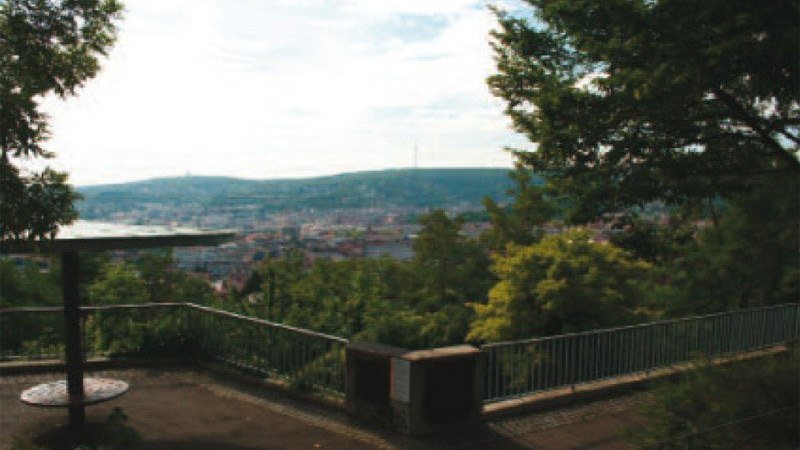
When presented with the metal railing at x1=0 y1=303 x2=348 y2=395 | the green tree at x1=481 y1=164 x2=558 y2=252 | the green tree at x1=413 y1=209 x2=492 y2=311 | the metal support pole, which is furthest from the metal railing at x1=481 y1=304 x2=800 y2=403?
the green tree at x1=413 y1=209 x2=492 y2=311

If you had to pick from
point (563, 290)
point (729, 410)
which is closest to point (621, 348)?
point (563, 290)

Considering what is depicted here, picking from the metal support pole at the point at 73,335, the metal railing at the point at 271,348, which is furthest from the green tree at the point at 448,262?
the metal support pole at the point at 73,335

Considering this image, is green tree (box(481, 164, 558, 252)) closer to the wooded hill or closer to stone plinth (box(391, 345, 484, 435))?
stone plinth (box(391, 345, 484, 435))

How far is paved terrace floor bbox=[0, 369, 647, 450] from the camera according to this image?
7652 millimetres

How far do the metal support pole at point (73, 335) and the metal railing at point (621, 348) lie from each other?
17.3ft

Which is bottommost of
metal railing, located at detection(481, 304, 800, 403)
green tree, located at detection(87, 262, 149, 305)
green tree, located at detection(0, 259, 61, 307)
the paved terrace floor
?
green tree, located at detection(0, 259, 61, 307)

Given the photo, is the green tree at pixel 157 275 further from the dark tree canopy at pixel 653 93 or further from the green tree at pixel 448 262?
the dark tree canopy at pixel 653 93

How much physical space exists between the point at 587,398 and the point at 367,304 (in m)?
8.77

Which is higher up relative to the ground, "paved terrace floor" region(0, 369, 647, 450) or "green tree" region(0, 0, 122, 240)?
"green tree" region(0, 0, 122, 240)

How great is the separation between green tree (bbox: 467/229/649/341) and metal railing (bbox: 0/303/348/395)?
18.9ft

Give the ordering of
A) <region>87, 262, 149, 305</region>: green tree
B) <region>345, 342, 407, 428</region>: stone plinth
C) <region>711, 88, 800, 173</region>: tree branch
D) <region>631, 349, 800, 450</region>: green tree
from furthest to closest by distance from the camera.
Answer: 1. <region>87, 262, 149, 305</region>: green tree
2. <region>711, 88, 800, 173</region>: tree branch
3. <region>345, 342, 407, 428</region>: stone plinth
4. <region>631, 349, 800, 450</region>: green tree

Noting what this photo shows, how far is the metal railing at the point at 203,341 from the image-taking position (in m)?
9.46

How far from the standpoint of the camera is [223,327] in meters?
11.0

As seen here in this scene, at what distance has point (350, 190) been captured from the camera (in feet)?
544
